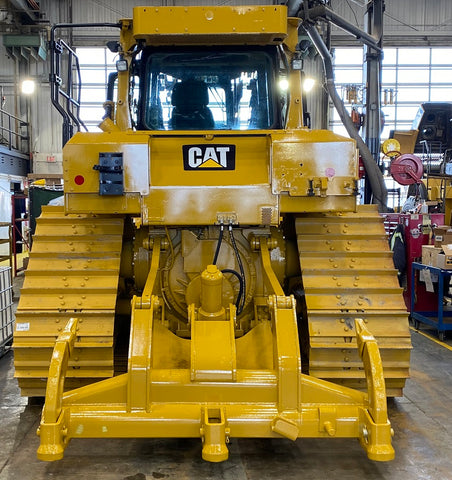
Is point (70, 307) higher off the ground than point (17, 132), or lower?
lower

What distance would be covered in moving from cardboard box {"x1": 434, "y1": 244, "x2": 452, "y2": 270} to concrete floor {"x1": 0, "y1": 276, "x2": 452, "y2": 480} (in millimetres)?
2926

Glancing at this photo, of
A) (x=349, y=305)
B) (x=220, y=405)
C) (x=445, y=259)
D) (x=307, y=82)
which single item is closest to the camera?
(x=220, y=405)

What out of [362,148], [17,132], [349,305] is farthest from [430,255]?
[17,132]

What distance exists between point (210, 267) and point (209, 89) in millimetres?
1896

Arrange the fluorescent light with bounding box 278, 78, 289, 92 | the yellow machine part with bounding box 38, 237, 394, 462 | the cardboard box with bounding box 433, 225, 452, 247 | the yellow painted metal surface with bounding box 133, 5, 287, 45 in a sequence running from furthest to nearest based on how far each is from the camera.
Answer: the cardboard box with bounding box 433, 225, 452, 247 → the fluorescent light with bounding box 278, 78, 289, 92 → the yellow painted metal surface with bounding box 133, 5, 287, 45 → the yellow machine part with bounding box 38, 237, 394, 462

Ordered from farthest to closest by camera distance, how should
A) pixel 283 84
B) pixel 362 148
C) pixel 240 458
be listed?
pixel 362 148 → pixel 283 84 → pixel 240 458

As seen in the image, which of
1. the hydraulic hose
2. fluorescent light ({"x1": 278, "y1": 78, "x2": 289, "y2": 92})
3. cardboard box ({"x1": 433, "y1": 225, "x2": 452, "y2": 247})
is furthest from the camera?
the hydraulic hose

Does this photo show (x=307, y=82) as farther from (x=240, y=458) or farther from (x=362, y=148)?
(x=240, y=458)

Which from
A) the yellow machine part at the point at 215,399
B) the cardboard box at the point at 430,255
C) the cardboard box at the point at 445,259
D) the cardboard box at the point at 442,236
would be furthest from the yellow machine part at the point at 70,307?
the cardboard box at the point at 442,236

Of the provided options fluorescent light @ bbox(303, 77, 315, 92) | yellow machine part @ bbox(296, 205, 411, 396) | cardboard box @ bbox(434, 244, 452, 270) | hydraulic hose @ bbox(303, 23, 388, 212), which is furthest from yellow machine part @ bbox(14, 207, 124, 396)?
hydraulic hose @ bbox(303, 23, 388, 212)

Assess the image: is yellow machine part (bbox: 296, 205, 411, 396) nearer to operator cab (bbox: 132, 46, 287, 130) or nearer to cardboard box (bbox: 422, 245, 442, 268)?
operator cab (bbox: 132, 46, 287, 130)

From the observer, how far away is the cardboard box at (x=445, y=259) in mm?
6762

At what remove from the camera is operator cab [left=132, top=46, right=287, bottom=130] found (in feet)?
15.6

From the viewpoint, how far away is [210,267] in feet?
12.0
